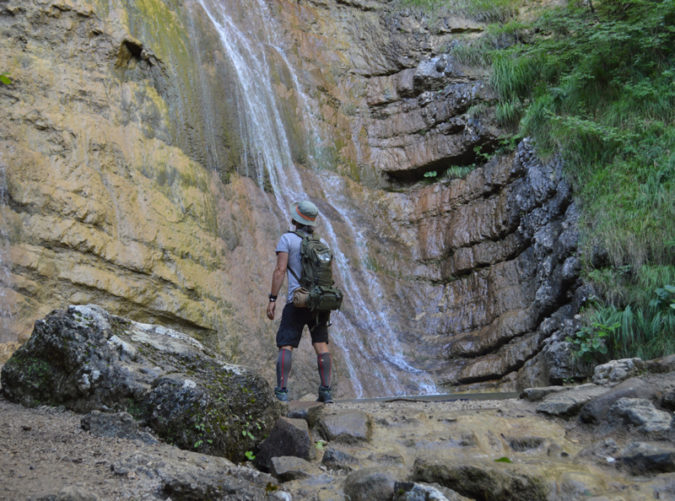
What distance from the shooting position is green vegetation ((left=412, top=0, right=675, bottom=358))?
6.86 metres

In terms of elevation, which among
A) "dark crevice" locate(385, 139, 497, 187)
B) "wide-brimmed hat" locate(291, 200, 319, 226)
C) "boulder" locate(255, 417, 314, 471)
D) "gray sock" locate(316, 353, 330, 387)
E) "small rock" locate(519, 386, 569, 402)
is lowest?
"boulder" locate(255, 417, 314, 471)

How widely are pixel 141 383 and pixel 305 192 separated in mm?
7604

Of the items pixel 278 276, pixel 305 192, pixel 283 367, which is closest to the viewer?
pixel 283 367

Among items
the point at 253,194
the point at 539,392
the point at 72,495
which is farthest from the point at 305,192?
the point at 72,495

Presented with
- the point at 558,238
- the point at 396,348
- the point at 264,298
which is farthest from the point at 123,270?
the point at 558,238

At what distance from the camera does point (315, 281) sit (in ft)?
16.5

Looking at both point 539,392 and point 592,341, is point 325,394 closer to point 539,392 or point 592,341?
point 539,392

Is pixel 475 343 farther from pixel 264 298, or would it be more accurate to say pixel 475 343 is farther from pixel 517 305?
pixel 264 298

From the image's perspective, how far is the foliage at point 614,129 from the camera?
687 centimetres

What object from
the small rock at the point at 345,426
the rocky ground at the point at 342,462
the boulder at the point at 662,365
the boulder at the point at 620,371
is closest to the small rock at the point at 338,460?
the rocky ground at the point at 342,462

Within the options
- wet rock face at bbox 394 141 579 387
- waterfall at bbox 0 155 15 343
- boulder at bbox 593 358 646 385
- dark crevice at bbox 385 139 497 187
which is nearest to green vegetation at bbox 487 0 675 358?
wet rock face at bbox 394 141 579 387

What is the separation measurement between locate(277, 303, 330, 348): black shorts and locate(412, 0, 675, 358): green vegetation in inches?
143

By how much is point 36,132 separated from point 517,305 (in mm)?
7367

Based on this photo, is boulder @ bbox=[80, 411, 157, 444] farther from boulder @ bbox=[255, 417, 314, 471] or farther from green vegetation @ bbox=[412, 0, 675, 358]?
green vegetation @ bbox=[412, 0, 675, 358]
